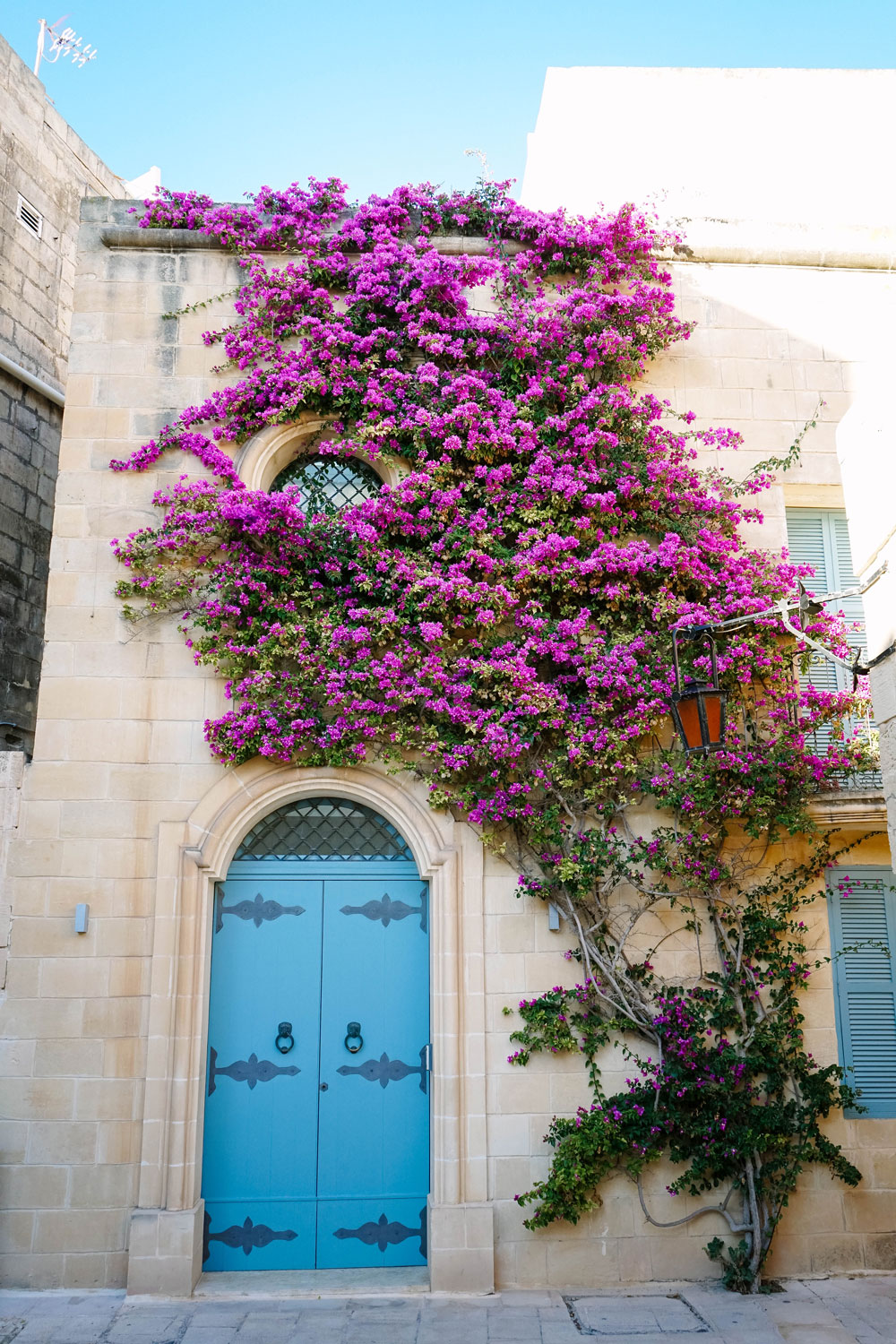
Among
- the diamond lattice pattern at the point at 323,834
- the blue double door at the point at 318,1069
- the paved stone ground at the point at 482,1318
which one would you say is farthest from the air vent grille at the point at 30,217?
the paved stone ground at the point at 482,1318

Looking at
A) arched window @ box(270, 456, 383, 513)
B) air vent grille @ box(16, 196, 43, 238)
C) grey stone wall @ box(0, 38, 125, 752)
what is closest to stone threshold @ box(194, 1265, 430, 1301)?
grey stone wall @ box(0, 38, 125, 752)

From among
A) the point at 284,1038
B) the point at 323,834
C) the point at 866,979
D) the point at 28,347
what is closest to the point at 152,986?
the point at 284,1038

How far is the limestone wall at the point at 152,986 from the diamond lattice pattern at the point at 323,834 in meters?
0.29

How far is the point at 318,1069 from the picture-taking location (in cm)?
618

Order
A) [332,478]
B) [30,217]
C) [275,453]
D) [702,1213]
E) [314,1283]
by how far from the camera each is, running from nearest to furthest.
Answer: [314,1283] → [702,1213] → [275,453] → [332,478] → [30,217]

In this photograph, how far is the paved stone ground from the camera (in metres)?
5.09

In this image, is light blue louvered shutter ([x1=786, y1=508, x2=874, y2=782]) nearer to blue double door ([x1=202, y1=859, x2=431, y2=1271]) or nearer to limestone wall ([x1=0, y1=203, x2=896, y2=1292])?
limestone wall ([x1=0, y1=203, x2=896, y2=1292])

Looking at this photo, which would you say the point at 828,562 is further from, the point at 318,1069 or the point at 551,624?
the point at 318,1069

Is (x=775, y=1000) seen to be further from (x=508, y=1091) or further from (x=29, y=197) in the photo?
(x=29, y=197)

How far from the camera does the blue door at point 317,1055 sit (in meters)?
5.99

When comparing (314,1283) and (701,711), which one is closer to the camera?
(701,711)

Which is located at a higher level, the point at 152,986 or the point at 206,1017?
the point at 152,986

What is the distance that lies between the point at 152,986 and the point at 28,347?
5.64m

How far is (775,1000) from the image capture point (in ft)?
20.4
